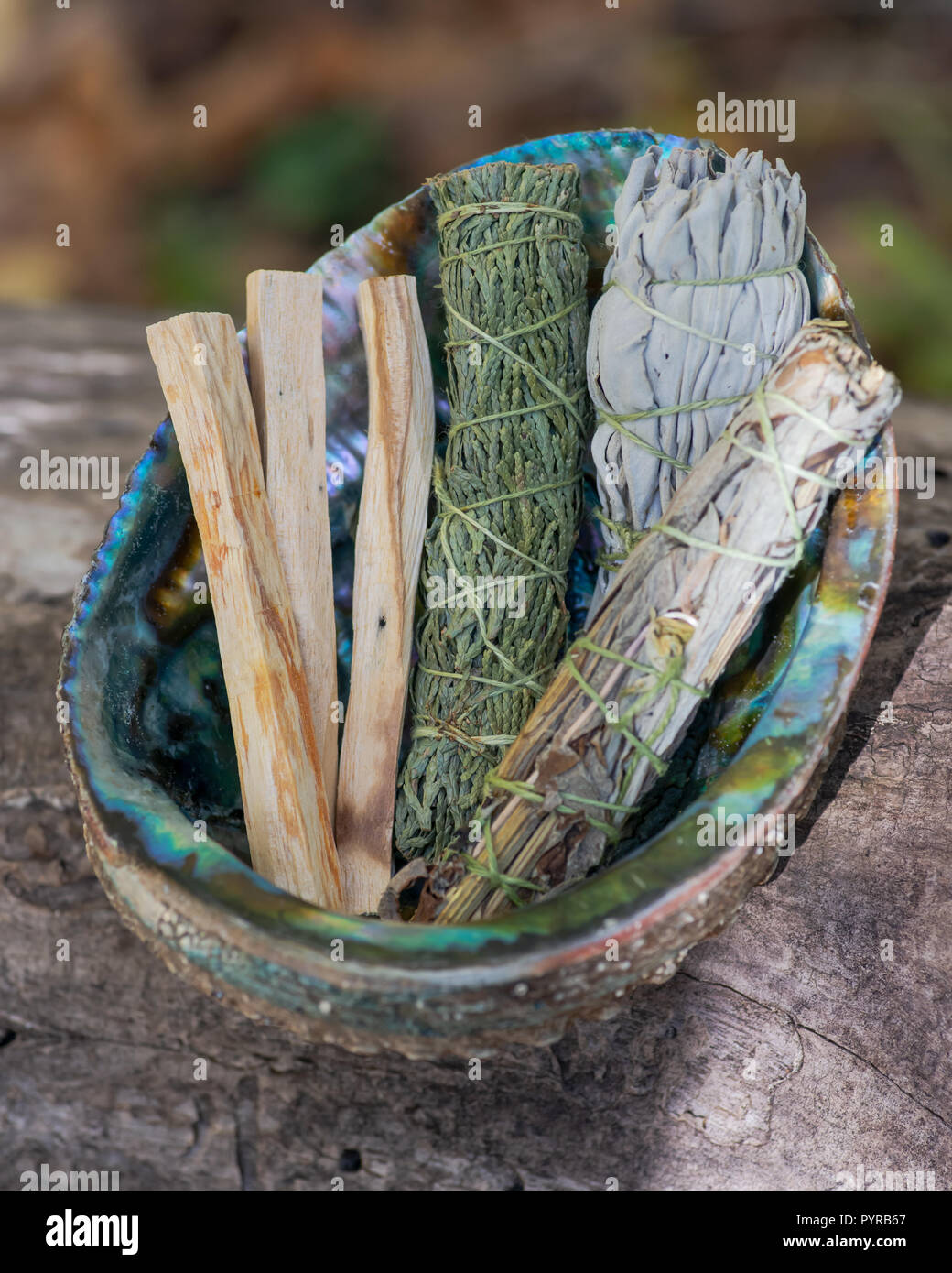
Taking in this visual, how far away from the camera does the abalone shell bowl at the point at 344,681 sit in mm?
831

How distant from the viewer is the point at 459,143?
9.91 ft

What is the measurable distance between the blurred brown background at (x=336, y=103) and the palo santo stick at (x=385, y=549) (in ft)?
5.75

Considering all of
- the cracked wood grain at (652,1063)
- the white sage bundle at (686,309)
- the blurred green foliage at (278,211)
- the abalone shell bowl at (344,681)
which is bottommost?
the cracked wood grain at (652,1063)

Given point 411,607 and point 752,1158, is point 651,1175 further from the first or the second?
point 411,607

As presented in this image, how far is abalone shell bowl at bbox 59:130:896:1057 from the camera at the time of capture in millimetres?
831

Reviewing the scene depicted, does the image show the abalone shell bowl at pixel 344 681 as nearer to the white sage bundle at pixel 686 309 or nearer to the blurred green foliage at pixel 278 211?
the white sage bundle at pixel 686 309

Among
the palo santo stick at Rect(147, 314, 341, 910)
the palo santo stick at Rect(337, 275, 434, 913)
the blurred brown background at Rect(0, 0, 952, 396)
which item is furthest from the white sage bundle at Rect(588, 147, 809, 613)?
the blurred brown background at Rect(0, 0, 952, 396)


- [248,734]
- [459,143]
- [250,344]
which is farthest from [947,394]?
[248,734]

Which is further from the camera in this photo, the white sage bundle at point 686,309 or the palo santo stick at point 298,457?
the palo santo stick at point 298,457

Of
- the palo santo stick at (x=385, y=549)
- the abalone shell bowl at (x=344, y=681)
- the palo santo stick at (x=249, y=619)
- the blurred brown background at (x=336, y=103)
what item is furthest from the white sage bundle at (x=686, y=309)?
the blurred brown background at (x=336, y=103)

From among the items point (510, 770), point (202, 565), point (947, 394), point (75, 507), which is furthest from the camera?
point (947, 394)

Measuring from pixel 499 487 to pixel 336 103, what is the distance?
223 centimetres

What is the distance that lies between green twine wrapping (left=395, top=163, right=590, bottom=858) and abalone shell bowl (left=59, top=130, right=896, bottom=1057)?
0.33 feet

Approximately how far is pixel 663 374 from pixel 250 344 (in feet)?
1.43
